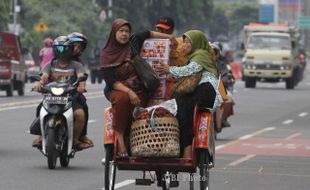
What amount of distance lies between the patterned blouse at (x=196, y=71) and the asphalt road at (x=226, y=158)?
7.68 ft

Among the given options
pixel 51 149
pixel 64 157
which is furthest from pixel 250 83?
pixel 51 149

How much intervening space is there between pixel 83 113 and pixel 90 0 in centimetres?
6605

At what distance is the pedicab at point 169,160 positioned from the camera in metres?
11.2

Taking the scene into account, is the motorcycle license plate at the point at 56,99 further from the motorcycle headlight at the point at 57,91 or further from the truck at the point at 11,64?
the truck at the point at 11,64

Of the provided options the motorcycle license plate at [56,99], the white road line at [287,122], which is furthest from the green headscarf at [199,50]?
the white road line at [287,122]

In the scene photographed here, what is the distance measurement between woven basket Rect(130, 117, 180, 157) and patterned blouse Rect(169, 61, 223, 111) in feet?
1.47

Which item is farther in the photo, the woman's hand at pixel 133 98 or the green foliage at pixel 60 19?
the green foliage at pixel 60 19

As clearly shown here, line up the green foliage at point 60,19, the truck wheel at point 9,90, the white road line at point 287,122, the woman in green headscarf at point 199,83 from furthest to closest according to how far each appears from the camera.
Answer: the green foliage at point 60,19
the truck wheel at point 9,90
the white road line at point 287,122
the woman in green headscarf at point 199,83

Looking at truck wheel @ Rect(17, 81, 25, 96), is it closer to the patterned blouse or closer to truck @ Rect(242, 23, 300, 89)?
truck @ Rect(242, 23, 300, 89)

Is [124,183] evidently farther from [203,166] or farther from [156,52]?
[156,52]

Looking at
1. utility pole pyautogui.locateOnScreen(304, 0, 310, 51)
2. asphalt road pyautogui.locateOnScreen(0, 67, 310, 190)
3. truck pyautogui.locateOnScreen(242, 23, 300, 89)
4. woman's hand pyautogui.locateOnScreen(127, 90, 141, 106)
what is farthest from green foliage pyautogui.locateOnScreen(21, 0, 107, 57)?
woman's hand pyautogui.locateOnScreen(127, 90, 141, 106)

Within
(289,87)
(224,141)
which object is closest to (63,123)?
(224,141)

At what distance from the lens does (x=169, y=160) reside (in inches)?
443

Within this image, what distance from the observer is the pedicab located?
36.9 ft
